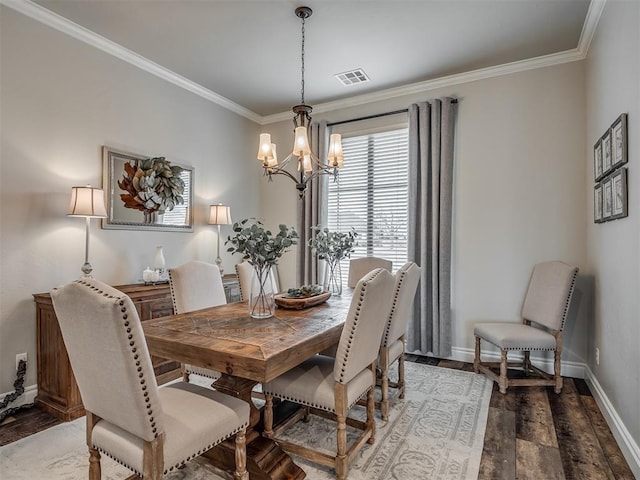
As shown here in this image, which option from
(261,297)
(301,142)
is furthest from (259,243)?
(301,142)

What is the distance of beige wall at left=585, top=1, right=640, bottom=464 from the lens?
2029 millimetres

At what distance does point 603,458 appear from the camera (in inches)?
81.0

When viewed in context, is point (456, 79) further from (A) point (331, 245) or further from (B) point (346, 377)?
(B) point (346, 377)

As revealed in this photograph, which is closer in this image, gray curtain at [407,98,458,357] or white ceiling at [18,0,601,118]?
white ceiling at [18,0,601,118]

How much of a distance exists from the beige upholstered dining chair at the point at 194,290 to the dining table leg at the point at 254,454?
488 mm

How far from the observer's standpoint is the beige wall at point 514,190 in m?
3.32

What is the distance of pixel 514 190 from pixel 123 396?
11.7 feet

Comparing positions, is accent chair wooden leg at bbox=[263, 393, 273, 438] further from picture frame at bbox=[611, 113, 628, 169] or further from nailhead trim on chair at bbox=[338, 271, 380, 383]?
picture frame at bbox=[611, 113, 628, 169]

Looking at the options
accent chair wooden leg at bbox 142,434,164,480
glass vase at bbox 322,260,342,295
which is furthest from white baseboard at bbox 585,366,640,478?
accent chair wooden leg at bbox 142,434,164,480

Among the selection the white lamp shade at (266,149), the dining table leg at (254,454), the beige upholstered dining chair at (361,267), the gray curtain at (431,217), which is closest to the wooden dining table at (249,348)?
the dining table leg at (254,454)

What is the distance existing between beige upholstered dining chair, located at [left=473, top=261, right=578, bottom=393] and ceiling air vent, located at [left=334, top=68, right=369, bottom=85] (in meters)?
2.50

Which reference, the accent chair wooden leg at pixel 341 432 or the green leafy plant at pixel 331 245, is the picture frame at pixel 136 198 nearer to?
the green leafy plant at pixel 331 245

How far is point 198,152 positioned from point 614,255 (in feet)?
12.7

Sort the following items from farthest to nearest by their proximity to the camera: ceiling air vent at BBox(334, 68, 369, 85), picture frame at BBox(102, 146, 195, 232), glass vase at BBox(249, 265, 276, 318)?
ceiling air vent at BBox(334, 68, 369, 85)
picture frame at BBox(102, 146, 195, 232)
glass vase at BBox(249, 265, 276, 318)
